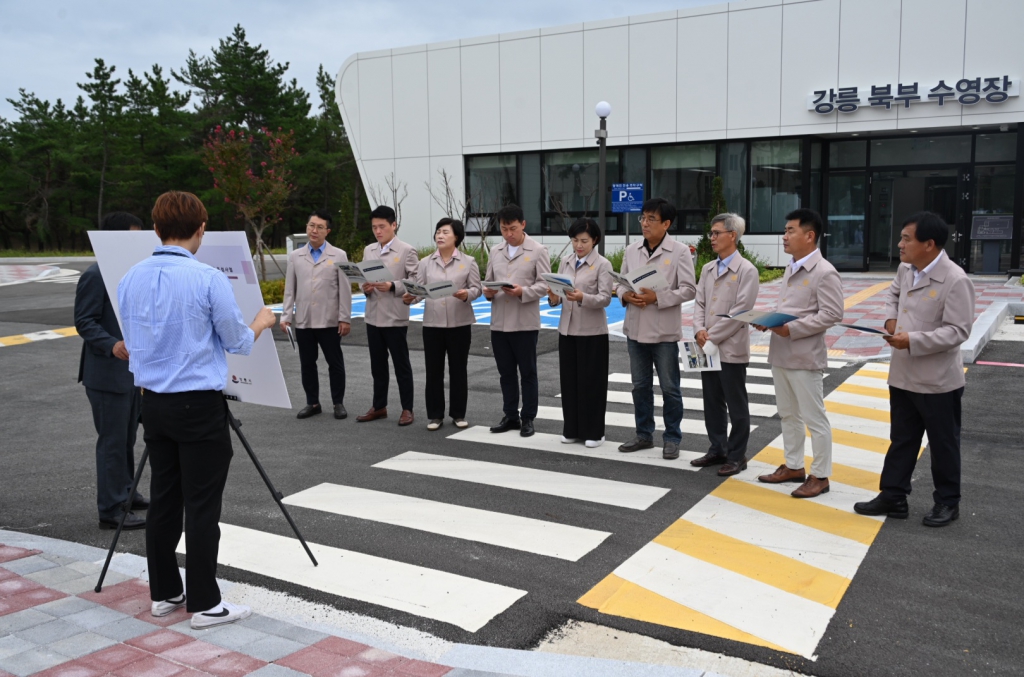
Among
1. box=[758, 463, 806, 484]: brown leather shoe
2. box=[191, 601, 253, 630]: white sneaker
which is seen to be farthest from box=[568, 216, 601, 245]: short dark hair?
box=[191, 601, 253, 630]: white sneaker

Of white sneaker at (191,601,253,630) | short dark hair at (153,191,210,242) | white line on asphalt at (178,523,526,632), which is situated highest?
short dark hair at (153,191,210,242)

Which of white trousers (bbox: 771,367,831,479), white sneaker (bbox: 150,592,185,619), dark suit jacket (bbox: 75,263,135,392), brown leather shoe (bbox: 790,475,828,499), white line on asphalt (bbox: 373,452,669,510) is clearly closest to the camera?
white sneaker (bbox: 150,592,185,619)

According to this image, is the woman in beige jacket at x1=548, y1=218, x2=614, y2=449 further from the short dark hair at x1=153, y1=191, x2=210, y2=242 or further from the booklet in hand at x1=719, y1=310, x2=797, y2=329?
the short dark hair at x1=153, y1=191, x2=210, y2=242

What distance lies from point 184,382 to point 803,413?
422 cm

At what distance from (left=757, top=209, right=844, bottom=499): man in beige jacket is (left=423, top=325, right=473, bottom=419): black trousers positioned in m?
3.30

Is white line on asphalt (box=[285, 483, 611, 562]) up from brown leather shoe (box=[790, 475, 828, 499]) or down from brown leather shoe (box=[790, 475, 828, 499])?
down

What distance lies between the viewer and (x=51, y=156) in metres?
54.1

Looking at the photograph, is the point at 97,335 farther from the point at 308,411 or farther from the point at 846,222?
the point at 846,222

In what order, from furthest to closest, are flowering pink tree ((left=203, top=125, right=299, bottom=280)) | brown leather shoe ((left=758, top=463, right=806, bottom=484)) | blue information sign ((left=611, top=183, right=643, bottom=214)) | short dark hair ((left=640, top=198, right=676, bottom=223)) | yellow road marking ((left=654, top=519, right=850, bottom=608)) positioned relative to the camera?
flowering pink tree ((left=203, top=125, right=299, bottom=280)) → blue information sign ((left=611, top=183, right=643, bottom=214)) → short dark hair ((left=640, top=198, right=676, bottom=223)) → brown leather shoe ((left=758, top=463, right=806, bottom=484)) → yellow road marking ((left=654, top=519, right=850, bottom=608))

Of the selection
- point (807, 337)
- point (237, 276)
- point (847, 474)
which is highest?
point (237, 276)

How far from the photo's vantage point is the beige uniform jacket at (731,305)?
664 centimetres

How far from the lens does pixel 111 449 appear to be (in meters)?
5.80

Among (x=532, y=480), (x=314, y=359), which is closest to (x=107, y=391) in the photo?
(x=532, y=480)

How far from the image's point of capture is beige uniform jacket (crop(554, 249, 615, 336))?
7.54 metres
